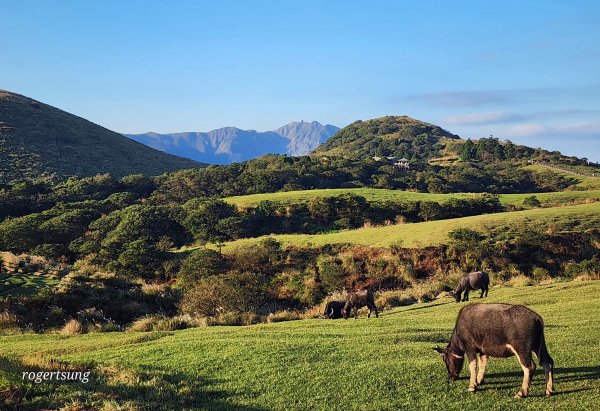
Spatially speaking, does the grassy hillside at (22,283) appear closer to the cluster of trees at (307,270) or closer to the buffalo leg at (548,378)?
the cluster of trees at (307,270)

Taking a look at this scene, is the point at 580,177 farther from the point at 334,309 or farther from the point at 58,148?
the point at 58,148

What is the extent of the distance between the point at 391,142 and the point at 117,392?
16138cm

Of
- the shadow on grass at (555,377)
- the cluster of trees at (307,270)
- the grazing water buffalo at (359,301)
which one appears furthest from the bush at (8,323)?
the shadow on grass at (555,377)

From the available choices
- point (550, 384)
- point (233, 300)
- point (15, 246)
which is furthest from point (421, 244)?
point (15, 246)

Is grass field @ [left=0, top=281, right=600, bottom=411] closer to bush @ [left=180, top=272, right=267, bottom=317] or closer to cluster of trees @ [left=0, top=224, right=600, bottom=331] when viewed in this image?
bush @ [left=180, top=272, right=267, bottom=317]

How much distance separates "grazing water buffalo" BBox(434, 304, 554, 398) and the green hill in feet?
410

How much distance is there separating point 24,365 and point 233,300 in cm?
1585

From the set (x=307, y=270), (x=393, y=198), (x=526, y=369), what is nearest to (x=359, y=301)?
(x=526, y=369)

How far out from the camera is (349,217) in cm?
5744

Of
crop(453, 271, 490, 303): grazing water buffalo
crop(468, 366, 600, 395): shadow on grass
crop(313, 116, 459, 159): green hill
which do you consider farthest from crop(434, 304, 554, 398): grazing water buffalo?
crop(313, 116, 459, 159): green hill

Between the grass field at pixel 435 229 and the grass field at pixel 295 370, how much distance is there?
84.9 feet

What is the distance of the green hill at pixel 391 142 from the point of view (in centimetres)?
14979

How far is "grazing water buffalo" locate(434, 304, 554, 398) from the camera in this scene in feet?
27.3

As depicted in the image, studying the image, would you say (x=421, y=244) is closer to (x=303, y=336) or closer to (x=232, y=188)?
(x=303, y=336)
